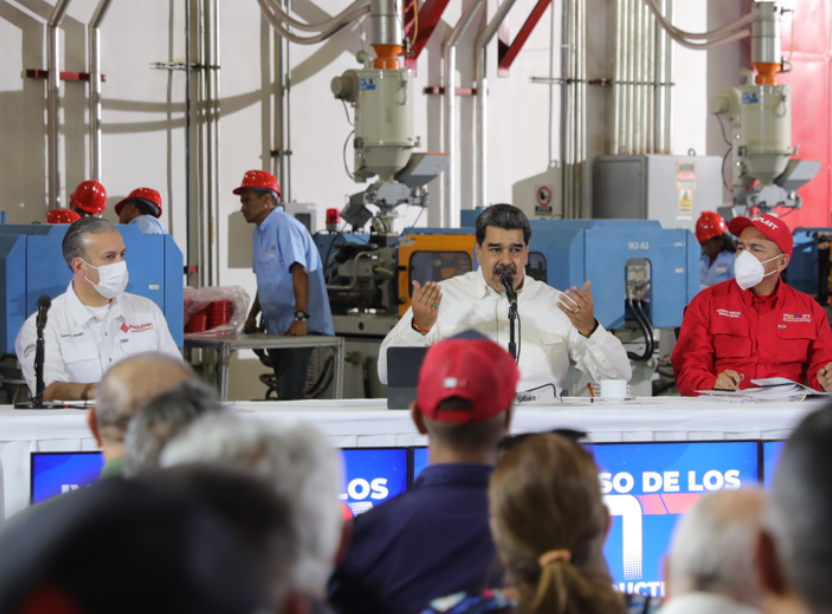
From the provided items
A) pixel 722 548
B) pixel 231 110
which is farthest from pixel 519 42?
pixel 722 548

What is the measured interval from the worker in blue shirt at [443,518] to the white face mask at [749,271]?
2085mm

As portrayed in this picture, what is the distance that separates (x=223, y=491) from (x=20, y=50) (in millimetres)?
6711

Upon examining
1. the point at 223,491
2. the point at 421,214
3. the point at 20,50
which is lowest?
the point at 223,491

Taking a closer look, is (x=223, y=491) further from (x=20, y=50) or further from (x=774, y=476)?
(x=20, y=50)

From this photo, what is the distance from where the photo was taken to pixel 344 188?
7836 millimetres

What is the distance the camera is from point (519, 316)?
3.42 m

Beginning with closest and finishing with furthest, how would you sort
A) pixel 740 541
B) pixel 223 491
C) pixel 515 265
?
pixel 223 491, pixel 740 541, pixel 515 265

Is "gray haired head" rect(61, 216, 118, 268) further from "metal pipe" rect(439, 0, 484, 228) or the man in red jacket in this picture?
"metal pipe" rect(439, 0, 484, 228)

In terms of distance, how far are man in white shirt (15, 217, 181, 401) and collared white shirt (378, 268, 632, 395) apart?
0.90 m

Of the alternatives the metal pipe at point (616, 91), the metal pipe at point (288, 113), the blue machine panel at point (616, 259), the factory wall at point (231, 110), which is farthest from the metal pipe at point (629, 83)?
the blue machine panel at point (616, 259)

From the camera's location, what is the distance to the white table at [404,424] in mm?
2615

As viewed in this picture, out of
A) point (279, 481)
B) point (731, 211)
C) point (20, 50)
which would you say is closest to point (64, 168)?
point (20, 50)

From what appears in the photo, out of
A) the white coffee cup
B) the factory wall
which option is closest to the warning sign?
the factory wall

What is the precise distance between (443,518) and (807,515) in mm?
772
